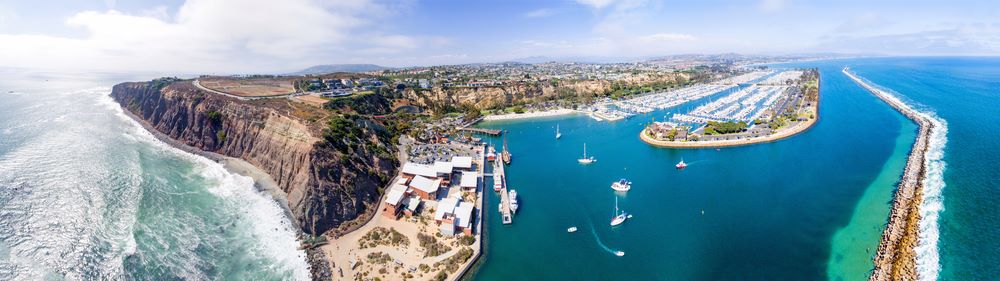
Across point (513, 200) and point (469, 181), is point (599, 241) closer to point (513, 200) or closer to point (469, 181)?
point (513, 200)

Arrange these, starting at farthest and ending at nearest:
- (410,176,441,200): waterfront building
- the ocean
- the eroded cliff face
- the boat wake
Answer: (410,176,441,200): waterfront building → the eroded cliff face → the boat wake → the ocean

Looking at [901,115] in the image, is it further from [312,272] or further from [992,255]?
[312,272]

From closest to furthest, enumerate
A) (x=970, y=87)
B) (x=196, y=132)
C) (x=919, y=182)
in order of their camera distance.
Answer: (x=919, y=182) < (x=196, y=132) < (x=970, y=87)

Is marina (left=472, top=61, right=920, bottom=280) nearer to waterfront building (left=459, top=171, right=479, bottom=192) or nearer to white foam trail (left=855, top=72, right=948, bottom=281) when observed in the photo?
waterfront building (left=459, top=171, right=479, bottom=192)

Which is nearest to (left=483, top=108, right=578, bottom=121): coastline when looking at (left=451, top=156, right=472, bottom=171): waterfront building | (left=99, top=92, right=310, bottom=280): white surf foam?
(left=451, top=156, right=472, bottom=171): waterfront building

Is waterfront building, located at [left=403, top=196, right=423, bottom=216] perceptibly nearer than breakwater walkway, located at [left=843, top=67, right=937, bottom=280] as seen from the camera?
No

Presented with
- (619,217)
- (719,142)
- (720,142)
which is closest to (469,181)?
(619,217)

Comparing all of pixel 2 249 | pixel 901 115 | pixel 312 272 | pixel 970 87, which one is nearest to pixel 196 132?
pixel 2 249
